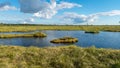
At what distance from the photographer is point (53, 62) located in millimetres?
17250

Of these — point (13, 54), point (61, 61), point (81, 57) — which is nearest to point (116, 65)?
point (81, 57)

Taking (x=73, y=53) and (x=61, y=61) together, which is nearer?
(x=61, y=61)

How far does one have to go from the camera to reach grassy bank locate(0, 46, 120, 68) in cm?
1680

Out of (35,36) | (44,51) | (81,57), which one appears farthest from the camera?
(35,36)

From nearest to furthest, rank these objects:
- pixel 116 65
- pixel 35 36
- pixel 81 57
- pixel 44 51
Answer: pixel 116 65, pixel 81 57, pixel 44 51, pixel 35 36

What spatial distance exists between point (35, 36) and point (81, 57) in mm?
68016

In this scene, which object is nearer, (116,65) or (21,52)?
(116,65)

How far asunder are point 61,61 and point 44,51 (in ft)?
8.64

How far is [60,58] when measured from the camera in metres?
17.7

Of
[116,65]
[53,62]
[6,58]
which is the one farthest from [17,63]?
[116,65]

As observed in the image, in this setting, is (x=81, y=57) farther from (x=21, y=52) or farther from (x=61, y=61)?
(x=21, y=52)

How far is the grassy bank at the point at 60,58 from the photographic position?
1680cm

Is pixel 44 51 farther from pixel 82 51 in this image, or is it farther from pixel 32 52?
pixel 82 51

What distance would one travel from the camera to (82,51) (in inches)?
757
